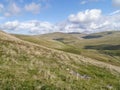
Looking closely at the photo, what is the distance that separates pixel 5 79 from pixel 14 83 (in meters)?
0.85

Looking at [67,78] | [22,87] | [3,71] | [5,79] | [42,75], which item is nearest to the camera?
[22,87]

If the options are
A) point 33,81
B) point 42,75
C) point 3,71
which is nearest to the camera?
point 33,81

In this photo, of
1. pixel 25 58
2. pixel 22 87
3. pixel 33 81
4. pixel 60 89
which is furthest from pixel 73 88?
pixel 25 58

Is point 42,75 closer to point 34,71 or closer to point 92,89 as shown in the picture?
point 34,71

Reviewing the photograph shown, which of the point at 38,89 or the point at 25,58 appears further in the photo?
the point at 25,58

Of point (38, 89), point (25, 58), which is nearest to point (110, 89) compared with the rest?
point (38, 89)

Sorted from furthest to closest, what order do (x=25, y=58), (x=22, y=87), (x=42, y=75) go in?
(x=25, y=58)
(x=42, y=75)
(x=22, y=87)

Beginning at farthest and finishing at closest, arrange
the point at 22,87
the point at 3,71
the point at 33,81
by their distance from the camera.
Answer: the point at 3,71 → the point at 33,81 → the point at 22,87

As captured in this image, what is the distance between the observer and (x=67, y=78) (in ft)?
72.9

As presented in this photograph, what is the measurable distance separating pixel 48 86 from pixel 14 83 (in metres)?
2.21

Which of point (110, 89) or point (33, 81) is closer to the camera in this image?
point (33, 81)

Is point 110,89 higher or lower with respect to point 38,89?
lower

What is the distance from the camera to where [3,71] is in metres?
18.8

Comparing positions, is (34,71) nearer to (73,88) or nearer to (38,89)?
(73,88)
